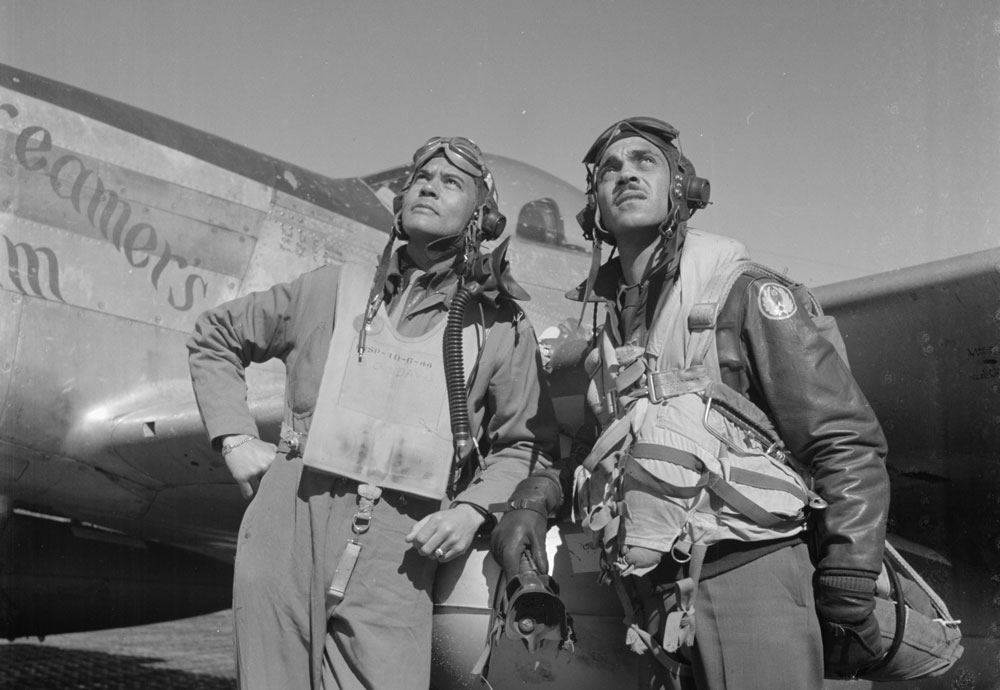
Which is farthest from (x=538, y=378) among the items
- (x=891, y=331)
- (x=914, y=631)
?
(x=891, y=331)

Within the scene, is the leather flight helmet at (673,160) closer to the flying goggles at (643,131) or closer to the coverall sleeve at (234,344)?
the flying goggles at (643,131)

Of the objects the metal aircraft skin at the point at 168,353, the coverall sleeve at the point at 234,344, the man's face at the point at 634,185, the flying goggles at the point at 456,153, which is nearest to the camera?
the man's face at the point at 634,185

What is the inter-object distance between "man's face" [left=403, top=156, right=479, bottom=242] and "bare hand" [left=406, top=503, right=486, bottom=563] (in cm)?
75

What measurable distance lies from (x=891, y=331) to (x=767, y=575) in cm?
167

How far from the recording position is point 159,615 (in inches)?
222

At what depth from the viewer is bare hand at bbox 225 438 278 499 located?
2316mm

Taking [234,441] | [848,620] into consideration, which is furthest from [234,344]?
[848,620]

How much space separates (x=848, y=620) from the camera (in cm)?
177

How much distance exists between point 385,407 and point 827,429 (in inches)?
40.3

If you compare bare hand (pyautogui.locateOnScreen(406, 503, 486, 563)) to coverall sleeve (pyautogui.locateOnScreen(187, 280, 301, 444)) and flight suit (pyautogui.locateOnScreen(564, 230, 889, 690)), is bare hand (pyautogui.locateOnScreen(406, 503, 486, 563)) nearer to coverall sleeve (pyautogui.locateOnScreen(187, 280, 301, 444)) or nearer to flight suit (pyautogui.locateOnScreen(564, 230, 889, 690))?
flight suit (pyautogui.locateOnScreen(564, 230, 889, 690))

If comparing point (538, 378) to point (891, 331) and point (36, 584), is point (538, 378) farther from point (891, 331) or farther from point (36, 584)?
point (36, 584)

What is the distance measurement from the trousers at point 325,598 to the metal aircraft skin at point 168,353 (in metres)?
1.13

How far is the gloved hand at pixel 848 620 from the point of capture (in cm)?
176

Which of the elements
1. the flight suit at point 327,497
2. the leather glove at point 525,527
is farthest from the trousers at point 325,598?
the leather glove at point 525,527
